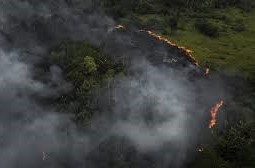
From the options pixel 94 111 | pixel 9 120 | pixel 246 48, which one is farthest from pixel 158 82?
pixel 246 48

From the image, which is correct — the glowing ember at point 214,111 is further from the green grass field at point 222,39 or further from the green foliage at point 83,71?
the green grass field at point 222,39

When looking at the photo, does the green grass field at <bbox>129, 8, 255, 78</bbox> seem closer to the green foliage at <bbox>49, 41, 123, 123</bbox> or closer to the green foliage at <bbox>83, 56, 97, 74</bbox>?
→ the green foliage at <bbox>49, 41, 123, 123</bbox>

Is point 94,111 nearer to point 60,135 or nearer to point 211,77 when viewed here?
point 60,135

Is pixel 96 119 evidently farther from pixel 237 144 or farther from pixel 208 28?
pixel 208 28

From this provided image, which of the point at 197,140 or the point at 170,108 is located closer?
the point at 197,140

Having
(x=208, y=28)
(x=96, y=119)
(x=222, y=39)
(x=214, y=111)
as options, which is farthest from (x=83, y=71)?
(x=208, y=28)

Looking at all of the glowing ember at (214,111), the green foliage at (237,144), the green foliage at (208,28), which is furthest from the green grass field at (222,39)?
the green foliage at (237,144)

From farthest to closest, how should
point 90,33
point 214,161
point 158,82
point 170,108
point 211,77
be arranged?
point 90,33 → point 211,77 → point 158,82 → point 170,108 → point 214,161

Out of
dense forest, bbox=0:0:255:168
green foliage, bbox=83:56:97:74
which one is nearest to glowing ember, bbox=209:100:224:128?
dense forest, bbox=0:0:255:168
